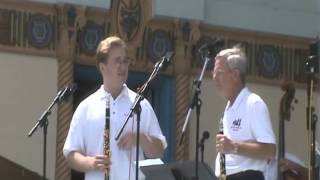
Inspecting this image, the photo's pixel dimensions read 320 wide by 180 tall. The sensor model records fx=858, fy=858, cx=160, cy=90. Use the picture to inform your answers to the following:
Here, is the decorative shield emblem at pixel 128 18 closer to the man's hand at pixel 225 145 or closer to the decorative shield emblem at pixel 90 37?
the decorative shield emblem at pixel 90 37

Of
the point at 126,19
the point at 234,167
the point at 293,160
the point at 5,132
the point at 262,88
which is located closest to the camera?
the point at 234,167

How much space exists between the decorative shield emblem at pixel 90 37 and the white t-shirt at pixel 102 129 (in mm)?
3633

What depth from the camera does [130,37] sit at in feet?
28.7

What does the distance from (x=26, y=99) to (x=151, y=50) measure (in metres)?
1.47

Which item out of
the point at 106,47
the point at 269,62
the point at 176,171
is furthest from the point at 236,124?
the point at 269,62

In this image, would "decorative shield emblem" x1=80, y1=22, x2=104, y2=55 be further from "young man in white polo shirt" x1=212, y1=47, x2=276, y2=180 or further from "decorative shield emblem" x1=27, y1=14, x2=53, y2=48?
"young man in white polo shirt" x1=212, y1=47, x2=276, y2=180

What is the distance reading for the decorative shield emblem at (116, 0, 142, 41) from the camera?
8711 millimetres

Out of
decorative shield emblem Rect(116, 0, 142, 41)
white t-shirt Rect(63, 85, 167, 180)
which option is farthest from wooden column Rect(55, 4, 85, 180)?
white t-shirt Rect(63, 85, 167, 180)

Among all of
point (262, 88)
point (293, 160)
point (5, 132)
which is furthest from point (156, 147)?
point (262, 88)

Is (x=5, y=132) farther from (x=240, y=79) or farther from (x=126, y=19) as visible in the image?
(x=240, y=79)

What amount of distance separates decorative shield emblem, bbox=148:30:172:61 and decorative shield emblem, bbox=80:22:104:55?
0.57 meters

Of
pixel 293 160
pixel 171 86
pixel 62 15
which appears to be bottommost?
pixel 293 160

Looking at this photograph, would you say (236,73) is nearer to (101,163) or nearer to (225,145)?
(225,145)

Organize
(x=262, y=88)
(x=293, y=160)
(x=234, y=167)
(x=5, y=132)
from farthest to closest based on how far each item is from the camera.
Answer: (x=262, y=88)
(x=5, y=132)
(x=293, y=160)
(x=234, y=167)
